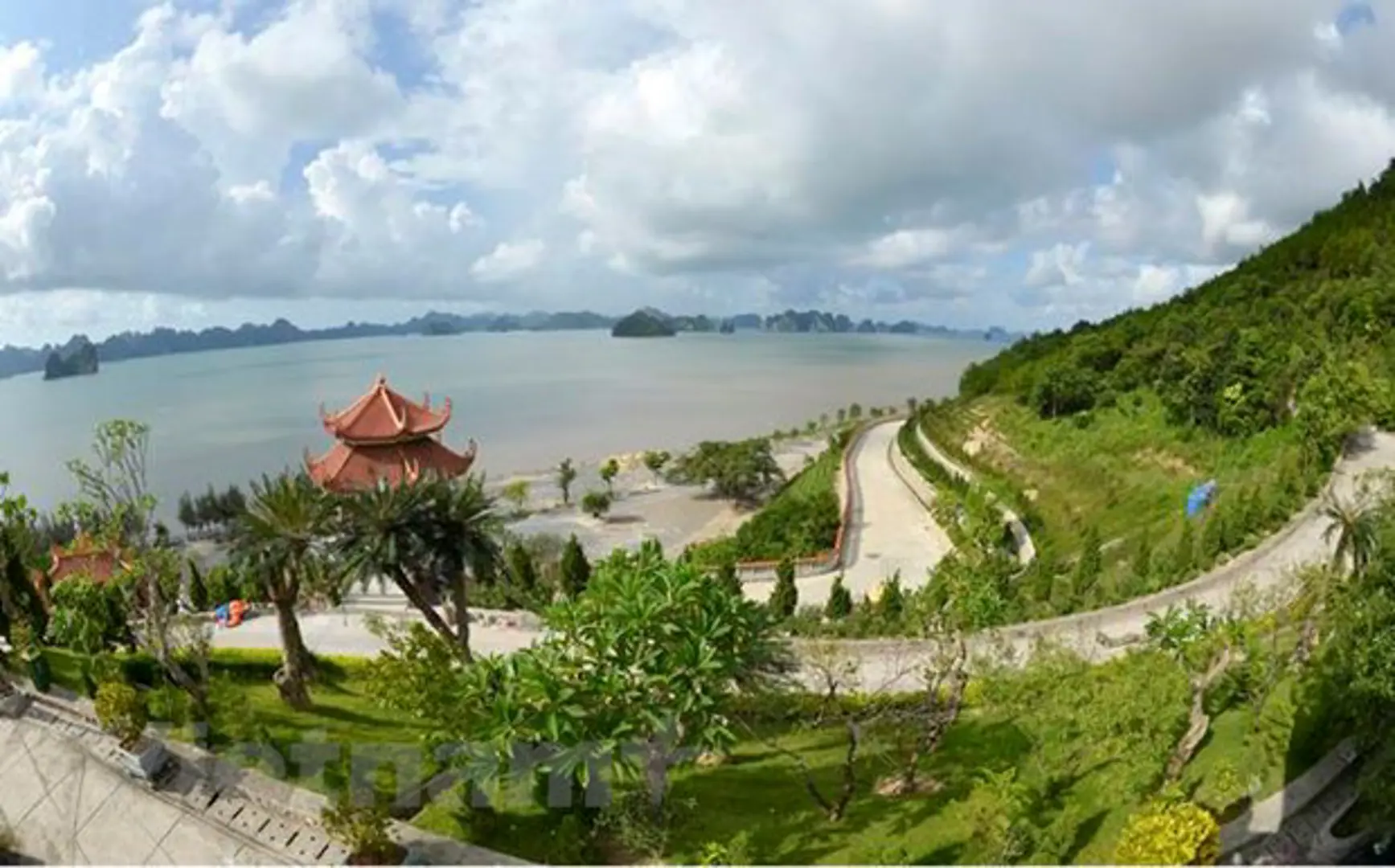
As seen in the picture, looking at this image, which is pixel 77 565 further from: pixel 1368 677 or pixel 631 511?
pixel 1368 677

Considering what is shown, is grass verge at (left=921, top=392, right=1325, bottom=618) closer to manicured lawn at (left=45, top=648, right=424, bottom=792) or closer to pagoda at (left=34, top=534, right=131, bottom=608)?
manicured lawn at (left=45, top=648, right=424, bottom=792)

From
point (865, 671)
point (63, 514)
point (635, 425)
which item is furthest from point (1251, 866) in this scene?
point (635, 425)

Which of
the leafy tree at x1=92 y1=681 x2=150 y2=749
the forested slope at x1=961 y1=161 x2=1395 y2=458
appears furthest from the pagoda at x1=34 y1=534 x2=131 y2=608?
the forested slope at x1=961 y1=161 x2=1395 y2=458

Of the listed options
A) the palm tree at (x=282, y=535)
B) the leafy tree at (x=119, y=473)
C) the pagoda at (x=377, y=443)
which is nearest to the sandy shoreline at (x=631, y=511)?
the pagoda at (x=377, y=443)

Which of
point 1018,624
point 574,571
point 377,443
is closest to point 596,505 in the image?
point 574,571

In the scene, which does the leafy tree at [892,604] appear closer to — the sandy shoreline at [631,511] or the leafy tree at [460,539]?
the leafy tree at [460,539]

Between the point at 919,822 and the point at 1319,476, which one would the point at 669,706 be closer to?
the point at 919,822
